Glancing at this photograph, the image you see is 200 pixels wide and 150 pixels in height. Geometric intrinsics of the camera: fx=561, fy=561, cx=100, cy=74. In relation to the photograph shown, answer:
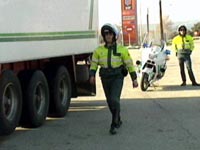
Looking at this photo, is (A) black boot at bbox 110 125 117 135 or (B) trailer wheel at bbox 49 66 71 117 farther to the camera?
(B) trailer wheel at bbox 49 66 71 117

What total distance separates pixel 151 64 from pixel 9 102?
8141mm

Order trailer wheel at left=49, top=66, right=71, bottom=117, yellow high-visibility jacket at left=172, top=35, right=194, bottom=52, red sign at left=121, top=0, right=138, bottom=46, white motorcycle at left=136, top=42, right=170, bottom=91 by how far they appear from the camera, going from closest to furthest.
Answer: trailer wheel at left=49, top=66, right=71, bottom=117, white motorcycle at left=136, top=42, right=170, bottom=91, yellow high-visibility jacket at left=172, top=35, right=194, bottom=52, red sign at left=121, top=0, right=138, bottom=46

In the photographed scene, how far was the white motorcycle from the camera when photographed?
15.7 metres

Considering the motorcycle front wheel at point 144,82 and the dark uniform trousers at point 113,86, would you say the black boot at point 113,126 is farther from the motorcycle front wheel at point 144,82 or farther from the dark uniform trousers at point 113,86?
the motorcycle front wheel at point 144,82

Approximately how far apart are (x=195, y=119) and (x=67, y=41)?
9.07ft

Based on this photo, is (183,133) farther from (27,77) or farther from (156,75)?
(156,75)

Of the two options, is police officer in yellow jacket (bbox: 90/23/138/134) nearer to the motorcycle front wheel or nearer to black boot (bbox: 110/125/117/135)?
black boot (bbox: 110/125/117/135)

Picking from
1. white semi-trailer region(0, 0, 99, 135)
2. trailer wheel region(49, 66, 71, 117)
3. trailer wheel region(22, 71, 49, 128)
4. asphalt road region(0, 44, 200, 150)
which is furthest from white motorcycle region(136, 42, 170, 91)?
trailer wheel region(22, 71, 49, 128)

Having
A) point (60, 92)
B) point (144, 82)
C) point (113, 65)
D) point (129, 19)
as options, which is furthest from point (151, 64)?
point (129, 19)

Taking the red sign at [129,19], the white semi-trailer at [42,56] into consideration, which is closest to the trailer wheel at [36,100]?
the white semi-trailer at [42,56]

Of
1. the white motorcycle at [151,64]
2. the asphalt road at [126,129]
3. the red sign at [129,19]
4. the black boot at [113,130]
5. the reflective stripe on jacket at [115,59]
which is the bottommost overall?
the asphalt road at [126,129]

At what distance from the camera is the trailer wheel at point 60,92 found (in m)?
10.8

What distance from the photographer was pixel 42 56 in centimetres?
908

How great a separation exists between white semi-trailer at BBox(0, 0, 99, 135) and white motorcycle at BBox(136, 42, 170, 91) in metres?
3.35
